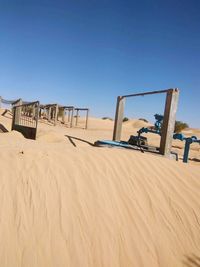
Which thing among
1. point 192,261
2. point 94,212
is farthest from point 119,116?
point 192,261

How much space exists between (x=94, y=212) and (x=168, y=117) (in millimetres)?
3972

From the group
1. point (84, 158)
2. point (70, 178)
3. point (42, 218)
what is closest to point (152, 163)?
point (84, 158)

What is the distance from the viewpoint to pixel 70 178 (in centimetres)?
414

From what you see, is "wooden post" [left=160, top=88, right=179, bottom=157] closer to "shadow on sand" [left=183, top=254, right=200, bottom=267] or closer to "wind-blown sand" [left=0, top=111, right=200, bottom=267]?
"wind-blown sand" [left=0, top=111, right=200, bottom=267]

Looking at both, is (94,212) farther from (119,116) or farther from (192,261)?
(119,116)

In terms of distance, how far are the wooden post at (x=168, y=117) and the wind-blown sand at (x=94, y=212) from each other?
2096 millimetres

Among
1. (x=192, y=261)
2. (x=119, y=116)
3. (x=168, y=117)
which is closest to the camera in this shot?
(x=192, y=261)

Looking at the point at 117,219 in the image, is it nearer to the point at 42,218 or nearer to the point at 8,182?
the point at 42,218

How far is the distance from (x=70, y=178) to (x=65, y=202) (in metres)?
0.50

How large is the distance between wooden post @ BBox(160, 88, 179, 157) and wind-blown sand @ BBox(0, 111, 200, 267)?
82.5 inches

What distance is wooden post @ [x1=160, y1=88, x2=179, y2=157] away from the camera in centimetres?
688

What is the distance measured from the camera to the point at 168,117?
275 inches

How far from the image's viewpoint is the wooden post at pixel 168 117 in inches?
271

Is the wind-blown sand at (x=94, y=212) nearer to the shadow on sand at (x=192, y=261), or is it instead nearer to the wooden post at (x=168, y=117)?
the shadow on sand at (x=192, y=261)
